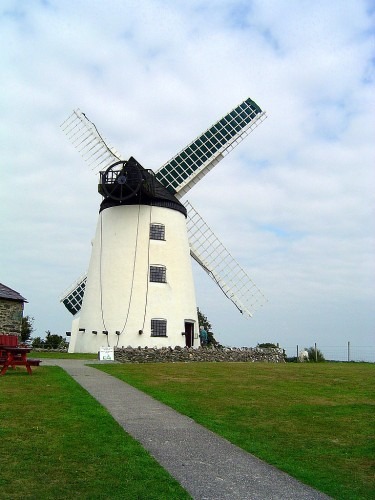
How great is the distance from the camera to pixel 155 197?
29719mm

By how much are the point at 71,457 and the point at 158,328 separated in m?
21.5

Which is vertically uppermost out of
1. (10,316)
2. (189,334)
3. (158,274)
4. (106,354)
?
(158,274)

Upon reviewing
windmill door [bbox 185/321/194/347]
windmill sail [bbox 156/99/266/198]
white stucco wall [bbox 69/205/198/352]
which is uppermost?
windmill sail [bbox 156/99/266/198]

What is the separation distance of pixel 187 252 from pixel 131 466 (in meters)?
24.5

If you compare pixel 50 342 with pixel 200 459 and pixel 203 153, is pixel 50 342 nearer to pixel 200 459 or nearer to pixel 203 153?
pixel 203 153

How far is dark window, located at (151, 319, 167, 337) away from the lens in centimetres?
2847

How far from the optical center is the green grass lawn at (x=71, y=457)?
5910 mm

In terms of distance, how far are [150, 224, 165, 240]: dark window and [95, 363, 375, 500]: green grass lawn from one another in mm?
11956

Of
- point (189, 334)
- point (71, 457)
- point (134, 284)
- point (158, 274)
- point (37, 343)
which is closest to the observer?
point (71, 457)

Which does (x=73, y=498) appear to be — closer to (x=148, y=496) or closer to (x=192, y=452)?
(x=148, y=496)

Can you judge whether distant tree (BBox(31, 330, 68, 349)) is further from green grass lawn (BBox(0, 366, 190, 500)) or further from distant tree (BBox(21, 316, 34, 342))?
green grass lawn (BBox(0, 366, 190, 500))

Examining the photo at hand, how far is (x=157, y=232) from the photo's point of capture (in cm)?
2975

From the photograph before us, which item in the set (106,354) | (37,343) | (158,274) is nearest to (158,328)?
(158,274)

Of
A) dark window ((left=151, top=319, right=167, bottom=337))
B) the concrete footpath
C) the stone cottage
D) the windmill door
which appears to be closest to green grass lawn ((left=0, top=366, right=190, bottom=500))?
the concrete footpath
